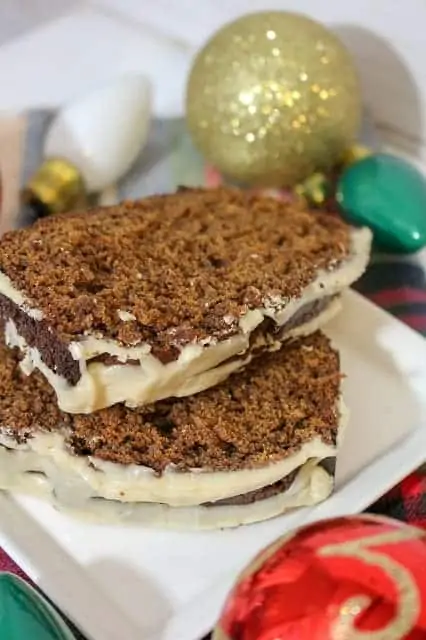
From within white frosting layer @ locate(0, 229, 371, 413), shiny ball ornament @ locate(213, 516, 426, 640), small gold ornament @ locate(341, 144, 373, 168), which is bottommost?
white frosting layer @ locate(0, 229, 371, 413)

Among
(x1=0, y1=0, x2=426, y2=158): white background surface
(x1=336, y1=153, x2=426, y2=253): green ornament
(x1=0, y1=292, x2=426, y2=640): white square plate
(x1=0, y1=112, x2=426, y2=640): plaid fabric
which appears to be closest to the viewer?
(x1=0, y1=292, x2=426, y2=640): white square plate

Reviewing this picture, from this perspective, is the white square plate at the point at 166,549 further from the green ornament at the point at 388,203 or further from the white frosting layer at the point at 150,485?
the green ornament at the point at 388,203

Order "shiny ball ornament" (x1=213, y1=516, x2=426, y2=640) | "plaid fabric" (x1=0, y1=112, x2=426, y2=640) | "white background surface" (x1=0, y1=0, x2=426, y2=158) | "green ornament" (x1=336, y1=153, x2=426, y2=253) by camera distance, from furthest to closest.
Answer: "white background surface" (x1=0, y1=0, x2=426, y2=158)
"green ornament" (x1=336, y1=153, x2=426, y2=253)
"plaid fabric" (x1=0, y1=112, x2=426, y2=640)
"shiny ball ornament" (x1=213, y1=516, x2=426, y2=640)

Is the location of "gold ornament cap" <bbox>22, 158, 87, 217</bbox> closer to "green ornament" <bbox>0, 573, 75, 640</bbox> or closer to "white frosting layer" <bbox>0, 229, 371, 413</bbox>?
"white frosting layer" <bbox>0, 229, 371, 413</bbox>

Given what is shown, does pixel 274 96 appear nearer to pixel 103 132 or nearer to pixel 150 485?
pixel 103 132

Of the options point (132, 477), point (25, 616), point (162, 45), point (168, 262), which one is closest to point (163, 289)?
point (168, 262)

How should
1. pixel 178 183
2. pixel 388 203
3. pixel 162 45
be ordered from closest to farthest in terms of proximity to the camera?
1. pixel 388 203
2. pixel 178 183
3. pixel 162 45

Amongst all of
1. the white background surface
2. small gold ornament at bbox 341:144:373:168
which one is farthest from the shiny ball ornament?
the white background surface
